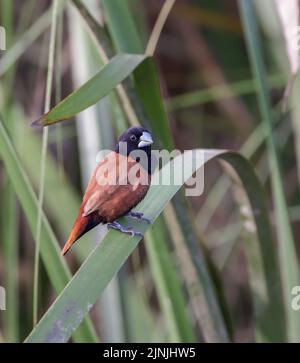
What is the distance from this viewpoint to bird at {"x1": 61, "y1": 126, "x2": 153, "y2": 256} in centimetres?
61

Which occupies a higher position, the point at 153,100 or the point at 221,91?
the point at 221,91

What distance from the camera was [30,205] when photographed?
0.76 m

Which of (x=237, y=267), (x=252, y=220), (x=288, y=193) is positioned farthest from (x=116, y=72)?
(x=237, y=267)

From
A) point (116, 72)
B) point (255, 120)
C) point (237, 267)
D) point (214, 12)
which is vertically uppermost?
point (214, 12)

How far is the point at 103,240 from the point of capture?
1.99 ft

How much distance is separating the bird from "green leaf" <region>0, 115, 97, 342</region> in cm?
13

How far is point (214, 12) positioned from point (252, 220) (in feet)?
3.33

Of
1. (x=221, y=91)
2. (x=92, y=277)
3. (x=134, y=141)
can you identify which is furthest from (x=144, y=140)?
(x=221, y=91)

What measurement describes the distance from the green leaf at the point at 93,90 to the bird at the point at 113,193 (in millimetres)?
60

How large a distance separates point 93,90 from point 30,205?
190 millimetres

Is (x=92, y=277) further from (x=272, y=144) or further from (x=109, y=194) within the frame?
(x=272, y=144)

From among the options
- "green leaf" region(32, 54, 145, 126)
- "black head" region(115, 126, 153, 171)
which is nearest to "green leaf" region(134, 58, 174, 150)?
"green leaf" region(32, 54, 145, 126)

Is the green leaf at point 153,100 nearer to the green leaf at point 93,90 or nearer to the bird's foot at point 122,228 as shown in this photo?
the green leaf at point 93,90
